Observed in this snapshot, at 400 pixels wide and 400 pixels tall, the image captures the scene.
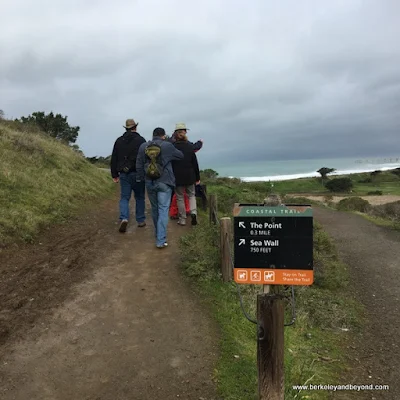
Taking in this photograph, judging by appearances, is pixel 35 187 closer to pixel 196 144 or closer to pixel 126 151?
pixel 126 151

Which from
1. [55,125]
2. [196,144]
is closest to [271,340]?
[196,144]

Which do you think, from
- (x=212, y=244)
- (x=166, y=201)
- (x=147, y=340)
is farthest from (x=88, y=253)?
(x=147, y=340)

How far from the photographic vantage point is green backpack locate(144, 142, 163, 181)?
6938mm

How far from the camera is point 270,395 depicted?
3330 mm

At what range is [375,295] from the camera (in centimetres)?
805

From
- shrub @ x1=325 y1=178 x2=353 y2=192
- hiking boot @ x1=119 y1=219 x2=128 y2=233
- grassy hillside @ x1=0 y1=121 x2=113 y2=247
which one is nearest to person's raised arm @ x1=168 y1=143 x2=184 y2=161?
hiking boot @ x1=119 y1=219 x2=128 y2=233

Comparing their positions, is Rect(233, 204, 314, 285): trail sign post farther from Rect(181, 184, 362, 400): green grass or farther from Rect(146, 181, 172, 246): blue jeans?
Rect(146, 181, 172, 246): blue jeans

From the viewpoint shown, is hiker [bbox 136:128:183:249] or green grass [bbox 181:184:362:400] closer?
green grass [bbox 181:184:362:400]

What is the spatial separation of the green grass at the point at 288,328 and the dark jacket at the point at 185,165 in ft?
3.45

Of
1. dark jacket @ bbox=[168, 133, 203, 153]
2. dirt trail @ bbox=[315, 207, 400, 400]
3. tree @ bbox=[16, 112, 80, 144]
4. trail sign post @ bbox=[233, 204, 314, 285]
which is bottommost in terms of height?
dirt trail @ bbox=[315, 207, 400, 400]

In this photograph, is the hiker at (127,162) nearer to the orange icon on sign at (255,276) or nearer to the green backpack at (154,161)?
the green backpack at (154,161)

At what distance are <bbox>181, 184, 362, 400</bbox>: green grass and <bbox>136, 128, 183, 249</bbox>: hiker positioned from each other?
0.62 metres

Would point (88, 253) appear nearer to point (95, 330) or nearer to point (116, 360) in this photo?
point (95, 330)

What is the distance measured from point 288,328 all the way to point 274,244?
8.74ft
